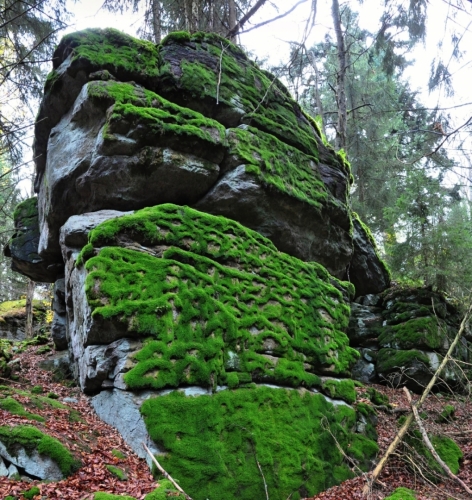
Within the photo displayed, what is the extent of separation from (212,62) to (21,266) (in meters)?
6.92

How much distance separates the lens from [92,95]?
24.8ft

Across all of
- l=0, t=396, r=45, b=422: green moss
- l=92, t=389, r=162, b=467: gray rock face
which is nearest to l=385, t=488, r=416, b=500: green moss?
l=92, t=389, r=162, b=467: gray rock face

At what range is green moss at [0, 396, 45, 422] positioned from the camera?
4.49 m

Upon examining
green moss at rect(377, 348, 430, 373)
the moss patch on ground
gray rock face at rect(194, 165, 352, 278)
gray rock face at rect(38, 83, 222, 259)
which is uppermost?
gray rock face at rect(38, 83, 222, 259)

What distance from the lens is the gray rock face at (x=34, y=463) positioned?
12.1ft

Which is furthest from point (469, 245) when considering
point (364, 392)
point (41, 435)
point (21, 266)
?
point (21, 266)

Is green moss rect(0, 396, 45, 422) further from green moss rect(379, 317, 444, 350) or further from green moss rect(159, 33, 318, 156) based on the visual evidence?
green moss rect(379, 317, 444, 350)

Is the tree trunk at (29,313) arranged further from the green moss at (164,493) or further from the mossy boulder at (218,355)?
the green moss at (164,493)

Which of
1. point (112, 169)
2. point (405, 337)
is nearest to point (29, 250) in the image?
point (112, 169)

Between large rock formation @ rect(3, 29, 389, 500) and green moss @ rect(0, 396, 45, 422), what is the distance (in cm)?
88

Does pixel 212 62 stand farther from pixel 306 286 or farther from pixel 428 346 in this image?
pixel 428 346

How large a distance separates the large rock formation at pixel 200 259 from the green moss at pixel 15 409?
875mm

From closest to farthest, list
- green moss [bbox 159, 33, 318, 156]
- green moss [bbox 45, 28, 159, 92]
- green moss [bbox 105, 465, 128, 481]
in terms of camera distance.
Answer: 1. green moss [bbox 105, 465, 128, 481]
2. green moss [bbox 45, 28, 159, 92]
3. green moss [bbox 159, 33, 318, 156]

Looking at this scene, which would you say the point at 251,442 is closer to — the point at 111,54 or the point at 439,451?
the point at 439,451
